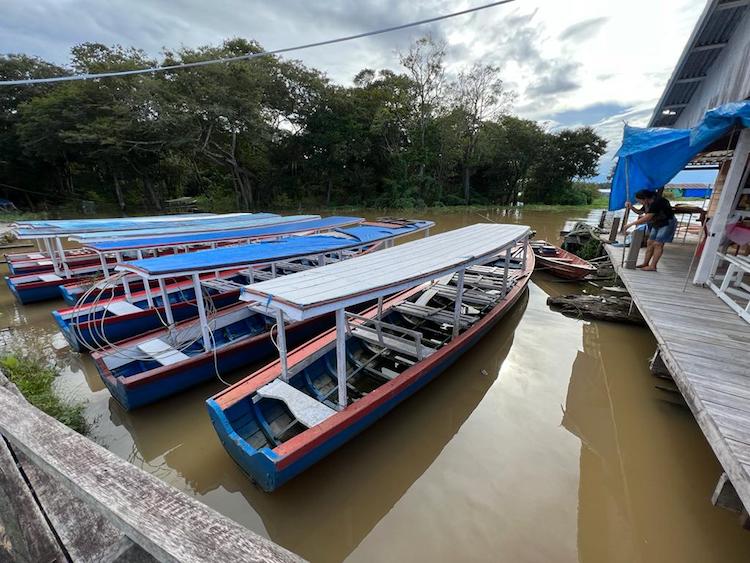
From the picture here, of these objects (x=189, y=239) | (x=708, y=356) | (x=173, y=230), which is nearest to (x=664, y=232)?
(x=708, y=356)

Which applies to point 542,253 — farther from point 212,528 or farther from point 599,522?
point 212,528

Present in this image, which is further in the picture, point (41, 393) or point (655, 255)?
point (655, 255)

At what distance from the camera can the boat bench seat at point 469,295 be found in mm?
6477

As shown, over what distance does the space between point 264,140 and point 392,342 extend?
2198 cm

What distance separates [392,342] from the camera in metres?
4.65

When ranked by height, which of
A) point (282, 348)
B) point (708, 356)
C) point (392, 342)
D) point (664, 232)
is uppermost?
point (664, 232)

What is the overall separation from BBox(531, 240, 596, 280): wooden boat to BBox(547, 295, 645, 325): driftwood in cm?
139

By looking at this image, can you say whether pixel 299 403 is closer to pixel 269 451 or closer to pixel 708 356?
pixel 269 451

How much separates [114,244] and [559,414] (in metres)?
Answer: 9.04

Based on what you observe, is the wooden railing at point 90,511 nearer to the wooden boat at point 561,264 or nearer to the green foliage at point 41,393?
the green foliage at point 41,393

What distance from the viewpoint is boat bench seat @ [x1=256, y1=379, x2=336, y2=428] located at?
325 centimetres

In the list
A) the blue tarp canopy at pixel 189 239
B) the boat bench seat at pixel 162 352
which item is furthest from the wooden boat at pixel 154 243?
the boat bench seat at pixel 162 352

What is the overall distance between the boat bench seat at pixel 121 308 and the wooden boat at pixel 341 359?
363cm

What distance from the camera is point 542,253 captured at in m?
10.7
